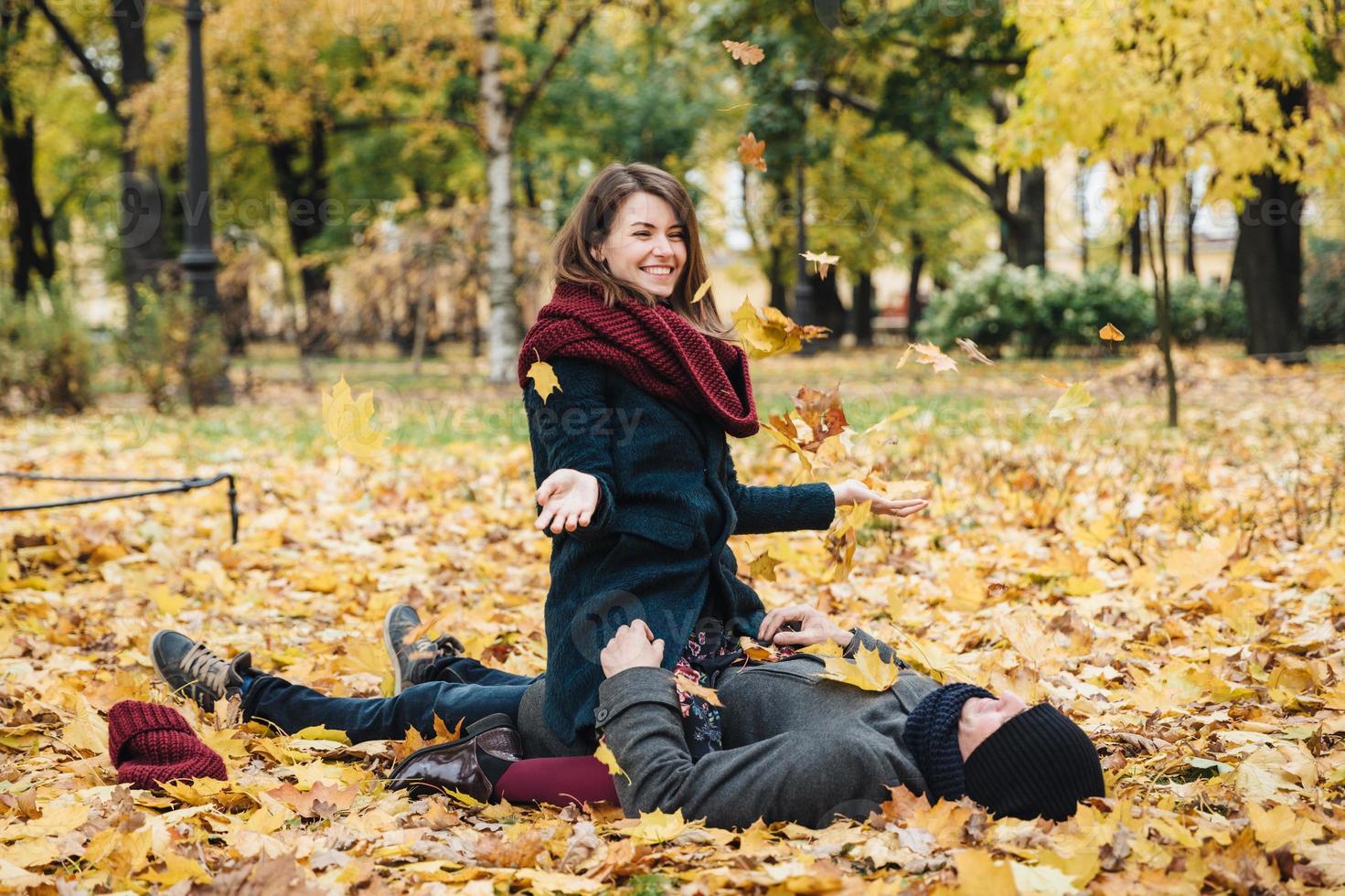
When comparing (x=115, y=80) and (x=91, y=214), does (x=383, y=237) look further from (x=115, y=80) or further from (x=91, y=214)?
(x=91, y=214)

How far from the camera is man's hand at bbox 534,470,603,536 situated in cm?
230

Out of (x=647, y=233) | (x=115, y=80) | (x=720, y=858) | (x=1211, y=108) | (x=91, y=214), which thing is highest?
(x=115, y=80)

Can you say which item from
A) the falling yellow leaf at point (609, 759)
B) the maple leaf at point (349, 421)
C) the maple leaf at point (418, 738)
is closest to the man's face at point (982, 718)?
the falling yellow leaf at point (609, 759)

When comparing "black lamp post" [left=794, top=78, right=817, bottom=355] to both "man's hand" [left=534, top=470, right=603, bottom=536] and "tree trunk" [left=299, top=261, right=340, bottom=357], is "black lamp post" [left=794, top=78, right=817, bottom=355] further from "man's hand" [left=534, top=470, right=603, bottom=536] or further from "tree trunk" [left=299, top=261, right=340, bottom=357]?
"man's hand" [left=534, top=470, right=603, bottom=536]

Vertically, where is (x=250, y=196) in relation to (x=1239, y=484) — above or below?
above

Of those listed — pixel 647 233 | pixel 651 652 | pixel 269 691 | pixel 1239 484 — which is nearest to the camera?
pixel 651 652

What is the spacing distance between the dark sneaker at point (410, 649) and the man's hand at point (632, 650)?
38.1 inches

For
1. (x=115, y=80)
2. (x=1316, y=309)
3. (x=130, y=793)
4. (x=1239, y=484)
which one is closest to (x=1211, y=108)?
(x=1239, y=484)

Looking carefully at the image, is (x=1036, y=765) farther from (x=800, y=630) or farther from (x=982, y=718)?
(x=800, y=630)

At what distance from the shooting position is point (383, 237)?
48.5 ft

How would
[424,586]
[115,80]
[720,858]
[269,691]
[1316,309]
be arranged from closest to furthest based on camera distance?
[720,858] < [269,691] < [424,586] < [1316,309] < [115,80]

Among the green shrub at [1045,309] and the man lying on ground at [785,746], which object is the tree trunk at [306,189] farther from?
the man lying on ground at [785,746]

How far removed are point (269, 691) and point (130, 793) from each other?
0.63 m

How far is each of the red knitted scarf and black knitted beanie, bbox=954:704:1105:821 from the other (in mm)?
851
